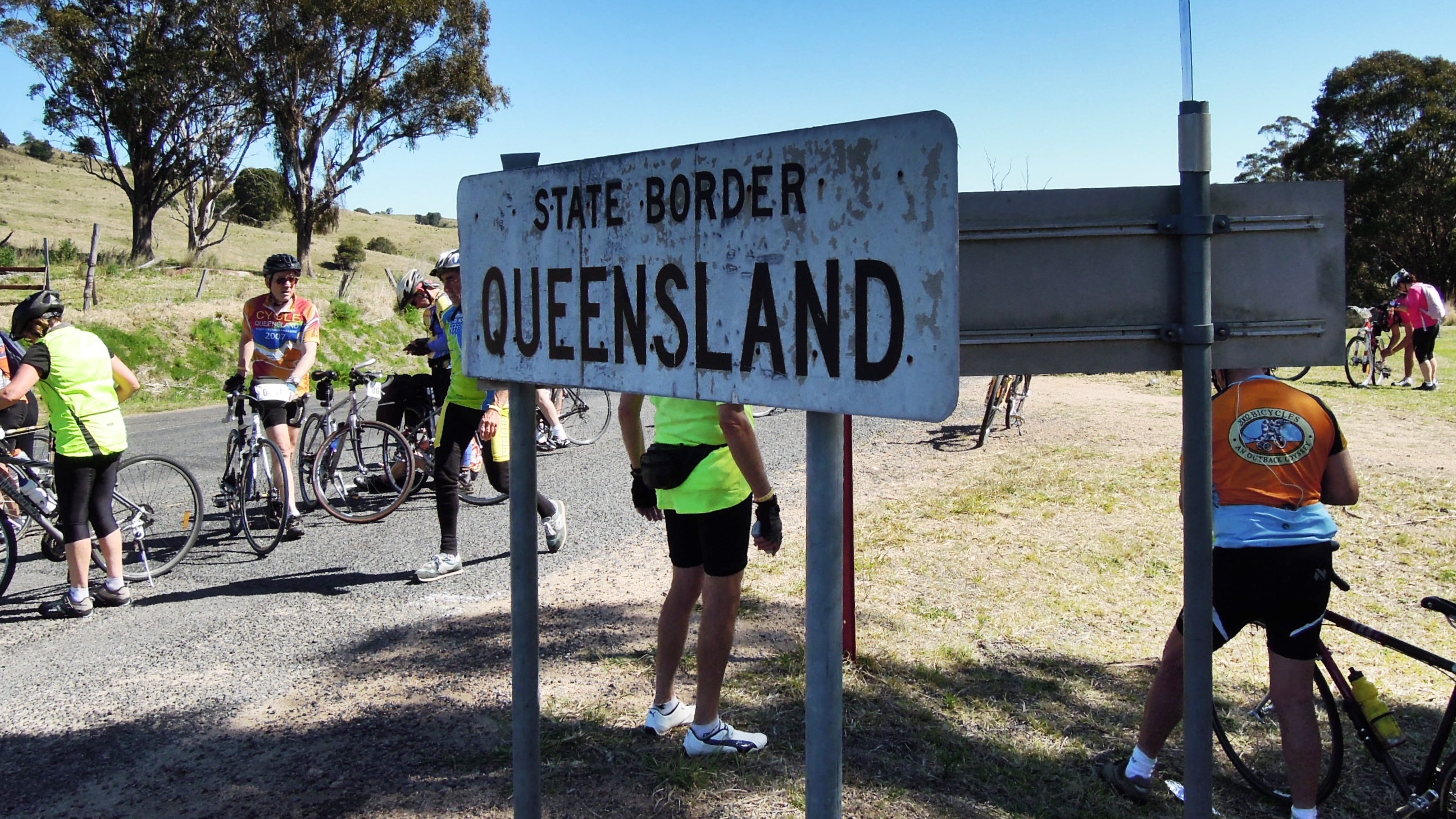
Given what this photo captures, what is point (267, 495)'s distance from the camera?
714 centimetres

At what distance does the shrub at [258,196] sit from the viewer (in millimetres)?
67688

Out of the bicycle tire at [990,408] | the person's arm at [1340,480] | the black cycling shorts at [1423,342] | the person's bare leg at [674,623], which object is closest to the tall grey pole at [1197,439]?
the person's arm at [1340,480]

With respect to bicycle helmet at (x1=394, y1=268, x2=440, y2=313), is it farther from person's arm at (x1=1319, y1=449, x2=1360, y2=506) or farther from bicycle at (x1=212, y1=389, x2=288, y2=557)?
person's arm at (x1=1319, y1=449, x2=1360, y2=506)

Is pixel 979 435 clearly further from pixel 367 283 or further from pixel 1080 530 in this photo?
pixel 367 283

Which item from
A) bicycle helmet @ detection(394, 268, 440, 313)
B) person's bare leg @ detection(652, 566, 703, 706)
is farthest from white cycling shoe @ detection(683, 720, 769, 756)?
bicycle helmet @ detection(394, 268, 440, 313)

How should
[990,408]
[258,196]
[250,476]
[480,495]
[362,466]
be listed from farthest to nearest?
[258,196] < [990,408] < [480,495] < [362,466] < [250,476]

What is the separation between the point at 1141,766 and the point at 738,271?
2633 millimetres

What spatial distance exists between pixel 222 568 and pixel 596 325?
5285 mm

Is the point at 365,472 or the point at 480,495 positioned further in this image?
the point at 480,495

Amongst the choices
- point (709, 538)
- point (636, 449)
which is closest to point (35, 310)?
point (636, 449)

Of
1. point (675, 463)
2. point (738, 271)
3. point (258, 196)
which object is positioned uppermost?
point (258, 196)

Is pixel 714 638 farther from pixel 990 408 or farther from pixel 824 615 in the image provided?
pixel 990 408

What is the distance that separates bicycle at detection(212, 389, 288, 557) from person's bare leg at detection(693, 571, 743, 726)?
162 inches

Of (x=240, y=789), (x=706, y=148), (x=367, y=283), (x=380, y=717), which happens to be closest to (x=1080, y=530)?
(x=380, y=717)
